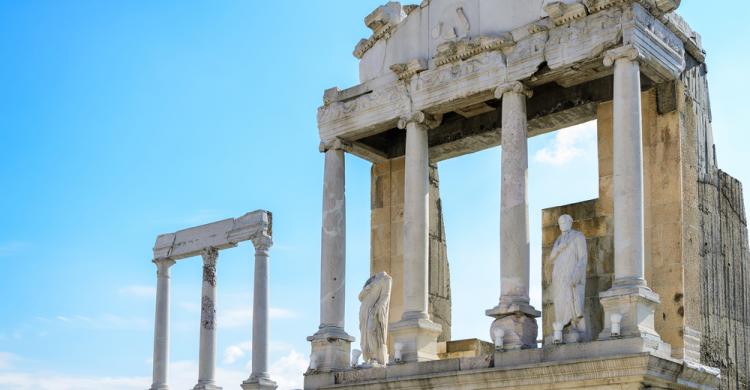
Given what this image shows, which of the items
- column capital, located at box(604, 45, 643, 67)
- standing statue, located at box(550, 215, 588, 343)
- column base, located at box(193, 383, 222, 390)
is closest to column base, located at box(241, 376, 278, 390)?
column base, located at box(193, 383, 222, 390)

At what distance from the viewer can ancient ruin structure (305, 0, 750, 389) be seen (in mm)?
18281

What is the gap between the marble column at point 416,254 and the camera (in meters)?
20.9

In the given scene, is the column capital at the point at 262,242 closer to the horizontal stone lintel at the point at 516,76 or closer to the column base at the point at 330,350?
the horizontal stone lintel at the point at 516,76

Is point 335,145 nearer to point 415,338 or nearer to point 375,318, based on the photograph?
point 375,318

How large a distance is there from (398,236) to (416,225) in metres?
2.52

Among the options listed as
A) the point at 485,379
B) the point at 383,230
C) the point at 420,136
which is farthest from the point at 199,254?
the point at 485,379

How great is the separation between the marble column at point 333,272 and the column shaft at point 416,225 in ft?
6.07

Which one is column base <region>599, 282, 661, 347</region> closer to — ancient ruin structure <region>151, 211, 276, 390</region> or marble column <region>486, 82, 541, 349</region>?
marble column <region>486, 82, 541, 349</region>

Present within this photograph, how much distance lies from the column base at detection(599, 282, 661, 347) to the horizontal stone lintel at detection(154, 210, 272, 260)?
13949mm

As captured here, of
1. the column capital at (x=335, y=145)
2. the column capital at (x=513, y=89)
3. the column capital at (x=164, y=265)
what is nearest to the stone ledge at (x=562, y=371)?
the column capital at (x=513, y=89)

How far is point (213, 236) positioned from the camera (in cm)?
3117

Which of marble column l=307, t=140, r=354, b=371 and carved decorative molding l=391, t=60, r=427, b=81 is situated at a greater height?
carved decorative molding l=391, t=60, r=427, b=81

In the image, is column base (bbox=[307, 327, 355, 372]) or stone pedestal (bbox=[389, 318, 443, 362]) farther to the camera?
column base (bbox=[307, 327, 355, 372])

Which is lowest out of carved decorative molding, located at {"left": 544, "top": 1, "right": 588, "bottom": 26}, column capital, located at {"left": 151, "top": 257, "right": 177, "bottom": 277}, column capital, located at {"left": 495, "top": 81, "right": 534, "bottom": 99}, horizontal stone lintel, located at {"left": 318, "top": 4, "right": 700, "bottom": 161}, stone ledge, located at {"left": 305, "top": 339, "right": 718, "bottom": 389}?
stone ledge, located at {"left": 305, "top": 339, "right": 718, "bottom": 389}
